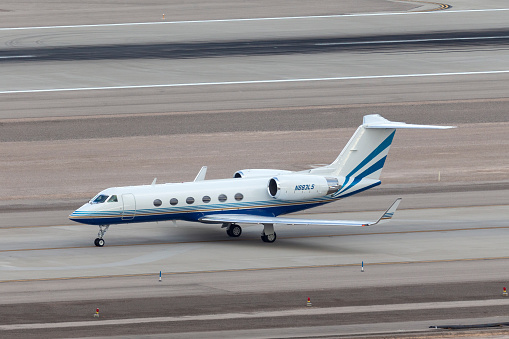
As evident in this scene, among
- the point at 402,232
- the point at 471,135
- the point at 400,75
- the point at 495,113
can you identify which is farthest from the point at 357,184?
the point at 400,75

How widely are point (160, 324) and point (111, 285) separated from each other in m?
5.11

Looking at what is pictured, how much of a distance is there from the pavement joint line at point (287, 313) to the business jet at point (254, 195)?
6522mm

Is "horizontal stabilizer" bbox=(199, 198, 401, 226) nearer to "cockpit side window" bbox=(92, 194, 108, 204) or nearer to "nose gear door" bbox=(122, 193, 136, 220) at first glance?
"nose gear door" bbox=(122, 193, 136, 220)

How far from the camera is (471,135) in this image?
205 feet

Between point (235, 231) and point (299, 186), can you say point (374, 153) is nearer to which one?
point (299, 186)

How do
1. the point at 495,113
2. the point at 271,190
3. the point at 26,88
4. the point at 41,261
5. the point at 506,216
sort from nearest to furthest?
1. the point at 41,261
2. the point at 271,190
3. the point at 506,216
4. the point at 495,113
5. the point at 26,88

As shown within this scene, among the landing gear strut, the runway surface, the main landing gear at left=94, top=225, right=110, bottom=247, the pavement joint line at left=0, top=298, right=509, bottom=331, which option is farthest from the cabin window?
the pavement joint line at left=0, top=298, right=509, bottom=331

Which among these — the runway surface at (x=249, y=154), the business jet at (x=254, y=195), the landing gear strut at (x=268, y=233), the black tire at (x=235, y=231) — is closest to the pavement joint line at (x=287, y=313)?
the runway surface at (x=249, y=154)

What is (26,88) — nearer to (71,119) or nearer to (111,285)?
(71,119)

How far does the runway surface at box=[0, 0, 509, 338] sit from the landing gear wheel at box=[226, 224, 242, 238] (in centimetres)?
37

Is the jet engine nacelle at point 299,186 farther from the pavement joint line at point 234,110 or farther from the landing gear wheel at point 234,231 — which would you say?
the pavement joint line at point 234,110

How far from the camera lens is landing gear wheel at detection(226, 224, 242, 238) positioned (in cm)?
4153

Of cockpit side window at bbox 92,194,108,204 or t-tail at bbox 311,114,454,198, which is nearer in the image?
cockpit side window at bbox 92,194,108,204

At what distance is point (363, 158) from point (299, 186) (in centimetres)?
337
